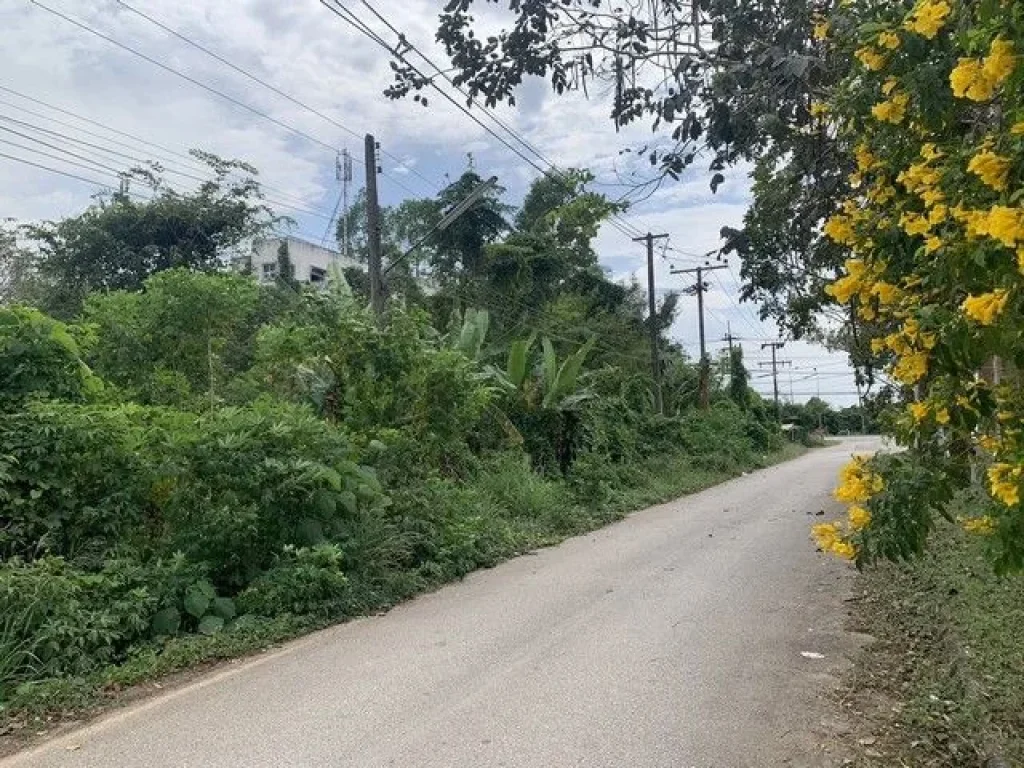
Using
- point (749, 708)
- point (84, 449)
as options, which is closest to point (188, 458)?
point (84, 449)

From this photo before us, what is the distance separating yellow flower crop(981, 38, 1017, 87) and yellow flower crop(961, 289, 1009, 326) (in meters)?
0.52

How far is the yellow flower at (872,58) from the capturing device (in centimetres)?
295

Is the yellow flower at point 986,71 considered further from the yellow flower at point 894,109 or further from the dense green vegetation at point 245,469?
the dense green vegetation at point 245,469

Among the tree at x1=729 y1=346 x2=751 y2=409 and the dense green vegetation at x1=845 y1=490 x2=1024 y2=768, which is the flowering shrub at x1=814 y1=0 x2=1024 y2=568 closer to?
the dense green vegetation at x1=845 y1=490 x2=1024 y2=768

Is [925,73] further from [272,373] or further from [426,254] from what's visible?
[426,254]

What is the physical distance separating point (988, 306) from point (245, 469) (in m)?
6.30

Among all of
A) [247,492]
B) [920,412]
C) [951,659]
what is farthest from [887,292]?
[247,492]

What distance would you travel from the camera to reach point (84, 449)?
22.3 ft

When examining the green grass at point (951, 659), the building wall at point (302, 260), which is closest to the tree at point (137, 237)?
the building wall at point (302, 260)

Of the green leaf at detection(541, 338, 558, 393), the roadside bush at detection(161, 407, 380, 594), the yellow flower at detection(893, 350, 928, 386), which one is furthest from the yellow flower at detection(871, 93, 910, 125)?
the green leaf at detection(541, 338, 558, 393)

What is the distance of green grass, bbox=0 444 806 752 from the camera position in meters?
5.19

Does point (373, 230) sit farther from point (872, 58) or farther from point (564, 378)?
point (872, 58)

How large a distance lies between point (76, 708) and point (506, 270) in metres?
24.0

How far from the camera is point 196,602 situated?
22.1ft
